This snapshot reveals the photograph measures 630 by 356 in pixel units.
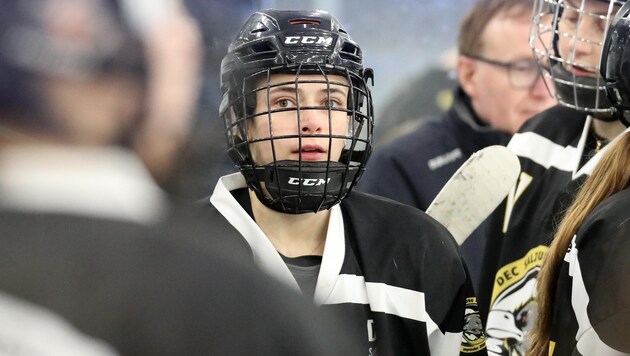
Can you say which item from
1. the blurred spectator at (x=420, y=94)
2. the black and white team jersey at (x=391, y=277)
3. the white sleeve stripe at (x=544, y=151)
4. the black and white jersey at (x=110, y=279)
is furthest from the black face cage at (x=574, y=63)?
the blurred spectator at (x=420, y=94)

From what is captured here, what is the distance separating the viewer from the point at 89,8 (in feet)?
2.58

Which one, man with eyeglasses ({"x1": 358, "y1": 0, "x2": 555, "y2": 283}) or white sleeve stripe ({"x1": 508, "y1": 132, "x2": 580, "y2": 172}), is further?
man with eyeglasses ({"x1": 358, "y1": 0, "x2": 555, "y2": 283})

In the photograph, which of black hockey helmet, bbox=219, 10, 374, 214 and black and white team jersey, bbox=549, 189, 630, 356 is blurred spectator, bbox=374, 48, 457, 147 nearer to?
black hockey helmet, bbox=219, 10, 374, 214

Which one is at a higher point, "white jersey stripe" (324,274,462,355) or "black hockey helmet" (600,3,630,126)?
"black hockey helmet" (600,3,630,126)

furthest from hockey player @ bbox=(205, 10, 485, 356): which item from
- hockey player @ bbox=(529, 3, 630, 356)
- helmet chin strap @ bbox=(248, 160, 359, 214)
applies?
hockey player @ bbox=(529, 3, 630, 356)

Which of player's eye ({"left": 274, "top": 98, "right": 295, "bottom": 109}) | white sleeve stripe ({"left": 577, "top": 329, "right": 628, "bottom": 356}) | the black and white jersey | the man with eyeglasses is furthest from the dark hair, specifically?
the black and white jersey

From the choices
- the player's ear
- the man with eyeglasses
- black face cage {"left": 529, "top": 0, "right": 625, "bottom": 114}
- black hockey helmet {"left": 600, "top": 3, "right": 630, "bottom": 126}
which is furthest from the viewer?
the player's ear

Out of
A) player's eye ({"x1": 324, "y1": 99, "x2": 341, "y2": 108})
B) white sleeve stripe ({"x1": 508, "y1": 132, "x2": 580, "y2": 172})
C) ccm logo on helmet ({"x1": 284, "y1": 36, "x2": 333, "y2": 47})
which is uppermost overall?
ccm logo on helmet ({"x1": 284, "y1": 36, "x2": 333, "y2": 47})

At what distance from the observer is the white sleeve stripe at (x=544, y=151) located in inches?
85.7

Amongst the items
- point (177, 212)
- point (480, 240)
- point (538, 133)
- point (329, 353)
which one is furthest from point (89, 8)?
point (480, 240)

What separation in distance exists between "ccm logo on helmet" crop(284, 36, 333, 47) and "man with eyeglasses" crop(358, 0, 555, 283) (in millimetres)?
995

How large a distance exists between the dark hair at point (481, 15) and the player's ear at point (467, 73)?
22 mm

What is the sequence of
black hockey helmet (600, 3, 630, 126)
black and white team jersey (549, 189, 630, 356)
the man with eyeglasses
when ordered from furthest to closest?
the man with eyeglasses
black hockey helmet (600, 3, 630, 126)
black and white team jersey (549, 189, 630, 356)

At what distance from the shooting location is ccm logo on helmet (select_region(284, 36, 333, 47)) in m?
1.78
